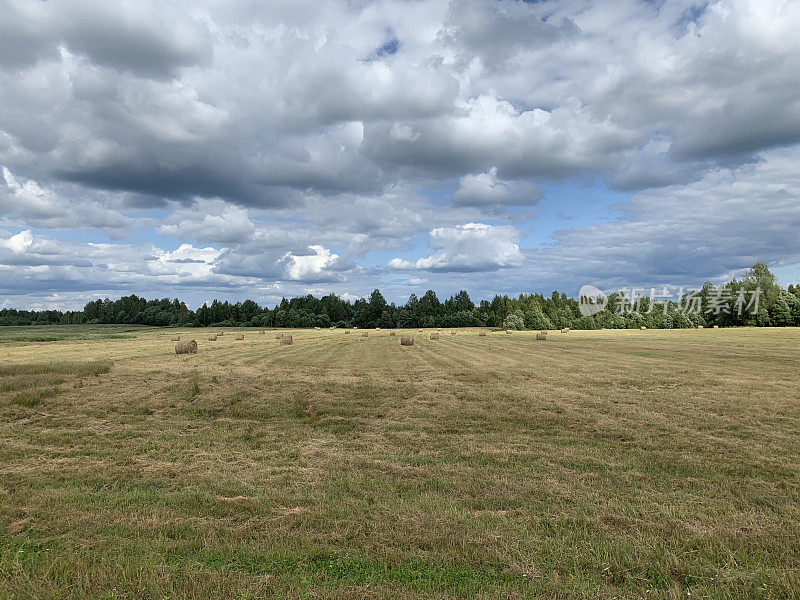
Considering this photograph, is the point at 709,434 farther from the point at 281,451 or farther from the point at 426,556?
the point at 281,451

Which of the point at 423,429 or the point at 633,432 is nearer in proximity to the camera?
the point at 633,432

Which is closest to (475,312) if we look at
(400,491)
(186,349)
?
(186,349)

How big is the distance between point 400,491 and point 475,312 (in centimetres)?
13761

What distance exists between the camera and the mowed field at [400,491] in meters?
6.41

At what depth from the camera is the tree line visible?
10919 centimetres

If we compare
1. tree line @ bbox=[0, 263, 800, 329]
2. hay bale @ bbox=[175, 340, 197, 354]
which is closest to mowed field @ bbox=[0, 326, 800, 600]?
hay bale @ bbox=[175, 340, 197, 354]

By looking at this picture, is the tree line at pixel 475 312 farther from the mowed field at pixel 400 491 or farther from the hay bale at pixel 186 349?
the mowed field at pixel 400 491

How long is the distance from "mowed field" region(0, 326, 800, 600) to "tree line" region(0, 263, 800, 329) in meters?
101

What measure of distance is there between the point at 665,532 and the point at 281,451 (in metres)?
9.21

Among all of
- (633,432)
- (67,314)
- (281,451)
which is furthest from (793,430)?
(67,314)

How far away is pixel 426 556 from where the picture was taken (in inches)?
273

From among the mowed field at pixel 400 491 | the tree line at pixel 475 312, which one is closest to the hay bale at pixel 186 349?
the mowed field at pixel 400 491

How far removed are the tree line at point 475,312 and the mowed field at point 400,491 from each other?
10062 cm

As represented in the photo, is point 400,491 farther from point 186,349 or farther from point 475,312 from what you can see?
point 475,312
